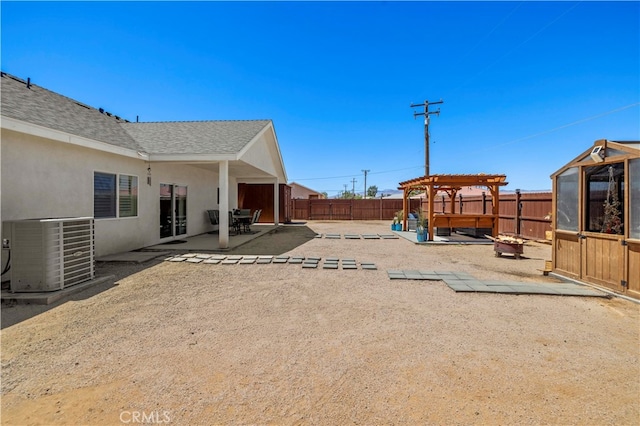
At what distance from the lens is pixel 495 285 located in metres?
5.19

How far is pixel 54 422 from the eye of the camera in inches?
73.0

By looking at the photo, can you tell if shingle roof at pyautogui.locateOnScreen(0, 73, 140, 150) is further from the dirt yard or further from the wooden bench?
the wooden bench

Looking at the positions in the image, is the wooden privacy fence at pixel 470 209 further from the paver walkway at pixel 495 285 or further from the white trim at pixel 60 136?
the white trim at pixel 60 136

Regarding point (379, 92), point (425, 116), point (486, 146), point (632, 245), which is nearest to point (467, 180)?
point (632, 245)

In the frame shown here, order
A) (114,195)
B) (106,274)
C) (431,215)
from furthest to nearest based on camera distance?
(431,215)
(114,195)
(106,274)

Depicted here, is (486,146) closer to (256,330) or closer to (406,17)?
(406,17)

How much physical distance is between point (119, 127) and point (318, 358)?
10475 millimetres

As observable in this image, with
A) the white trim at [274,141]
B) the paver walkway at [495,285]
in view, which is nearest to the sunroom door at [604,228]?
the paver walkway at [495,285]

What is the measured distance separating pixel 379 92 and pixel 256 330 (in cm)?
1832

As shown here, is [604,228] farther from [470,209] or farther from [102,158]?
[470,209]

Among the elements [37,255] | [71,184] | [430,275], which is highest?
[71,184]

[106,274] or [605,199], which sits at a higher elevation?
[605,199]

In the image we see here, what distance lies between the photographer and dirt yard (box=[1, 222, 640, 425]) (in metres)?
1.98

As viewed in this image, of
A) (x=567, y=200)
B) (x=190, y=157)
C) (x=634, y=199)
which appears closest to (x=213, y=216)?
(x=190, y=157)
